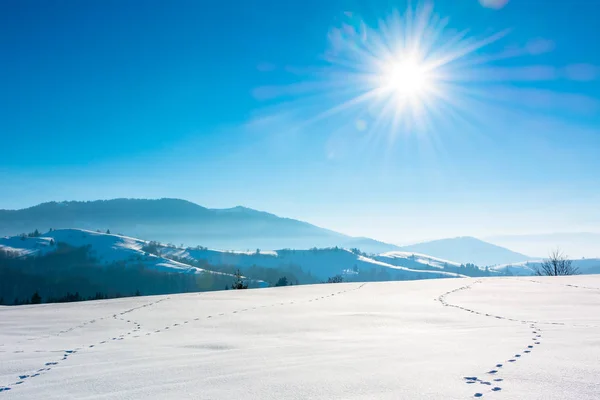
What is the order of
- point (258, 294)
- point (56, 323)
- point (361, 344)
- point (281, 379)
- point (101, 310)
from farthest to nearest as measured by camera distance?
point (258, 294) < point (101, 310) < point (56, 323) < point (361, 344) < point (281, 379)

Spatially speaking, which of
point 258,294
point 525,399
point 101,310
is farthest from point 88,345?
point 258,294

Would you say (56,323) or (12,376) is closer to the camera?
(12,376)

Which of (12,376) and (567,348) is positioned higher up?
(567,348)

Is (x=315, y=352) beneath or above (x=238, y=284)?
beneath

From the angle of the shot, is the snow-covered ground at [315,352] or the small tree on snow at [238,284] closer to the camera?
the snow-covered ground at [315,352]

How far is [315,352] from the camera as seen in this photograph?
8.14 m

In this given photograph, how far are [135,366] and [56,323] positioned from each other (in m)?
8.26

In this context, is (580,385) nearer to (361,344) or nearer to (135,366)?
(361,344)

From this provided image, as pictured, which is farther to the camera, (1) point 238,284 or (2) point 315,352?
(1) point 238,284

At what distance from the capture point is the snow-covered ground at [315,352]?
575 centimetres

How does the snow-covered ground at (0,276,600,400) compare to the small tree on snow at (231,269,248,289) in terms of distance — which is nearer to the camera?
the snow-covered ground at (0,276,600,400)

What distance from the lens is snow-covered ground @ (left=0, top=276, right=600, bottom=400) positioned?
18.9ft

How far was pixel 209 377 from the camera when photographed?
21.4 feet

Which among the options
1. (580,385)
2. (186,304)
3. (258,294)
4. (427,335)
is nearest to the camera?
(580,385)
